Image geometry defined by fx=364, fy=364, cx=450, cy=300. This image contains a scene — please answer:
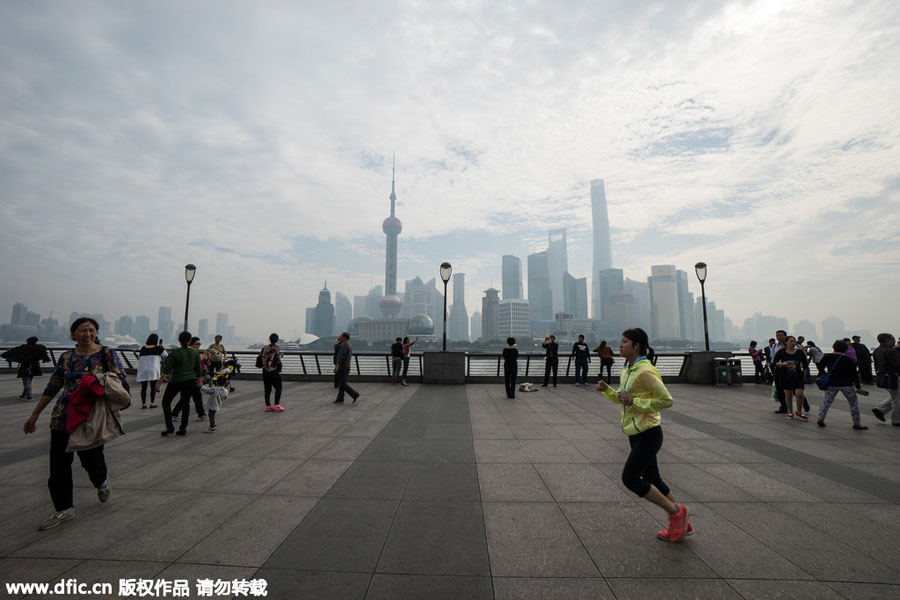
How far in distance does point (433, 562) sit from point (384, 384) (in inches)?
467

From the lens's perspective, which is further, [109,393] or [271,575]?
[109,393]

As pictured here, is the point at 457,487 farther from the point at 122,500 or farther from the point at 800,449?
the point at 800,449

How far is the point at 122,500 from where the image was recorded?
4156 millimetres

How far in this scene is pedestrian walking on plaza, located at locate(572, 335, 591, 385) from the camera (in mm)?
14297

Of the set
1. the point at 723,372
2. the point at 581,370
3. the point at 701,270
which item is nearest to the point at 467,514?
the point at 581,370

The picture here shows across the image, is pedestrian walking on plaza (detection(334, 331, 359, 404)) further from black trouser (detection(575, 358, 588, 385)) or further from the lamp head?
the lamp head

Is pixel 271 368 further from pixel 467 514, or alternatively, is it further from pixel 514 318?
pixel 514 318

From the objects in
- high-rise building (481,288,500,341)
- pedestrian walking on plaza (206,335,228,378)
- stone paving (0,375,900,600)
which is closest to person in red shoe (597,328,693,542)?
stone paving (0,375,900,600)

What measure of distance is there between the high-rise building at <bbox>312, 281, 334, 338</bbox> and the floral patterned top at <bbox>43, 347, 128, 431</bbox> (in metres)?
189

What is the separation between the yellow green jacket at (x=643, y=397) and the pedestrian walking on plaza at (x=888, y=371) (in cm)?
779

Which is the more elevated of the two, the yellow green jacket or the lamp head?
the lamp head

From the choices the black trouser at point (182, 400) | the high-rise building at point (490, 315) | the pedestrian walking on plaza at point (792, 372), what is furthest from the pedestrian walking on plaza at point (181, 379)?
the high-rise building at point (490, 315)

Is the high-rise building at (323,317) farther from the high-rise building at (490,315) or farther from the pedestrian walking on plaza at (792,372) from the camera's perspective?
the pedestrian walking on plaza at (792,372)

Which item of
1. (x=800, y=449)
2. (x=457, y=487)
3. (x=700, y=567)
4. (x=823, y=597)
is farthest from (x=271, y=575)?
(x=800, y=449)
